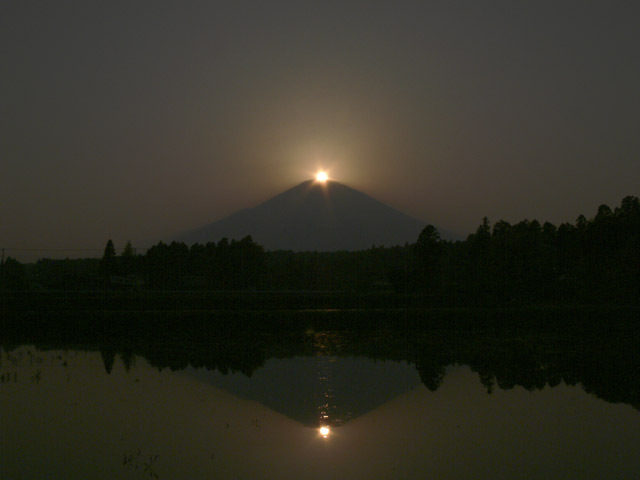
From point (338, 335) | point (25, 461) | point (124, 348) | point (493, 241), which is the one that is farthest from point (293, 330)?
point (493, 241)

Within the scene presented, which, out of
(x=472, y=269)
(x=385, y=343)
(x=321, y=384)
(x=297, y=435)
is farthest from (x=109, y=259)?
(x=297, y=435)

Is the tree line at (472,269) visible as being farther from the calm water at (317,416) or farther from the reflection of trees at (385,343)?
the calm water at (317,416)

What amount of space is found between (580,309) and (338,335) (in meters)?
21.0

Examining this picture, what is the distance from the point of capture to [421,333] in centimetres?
2966

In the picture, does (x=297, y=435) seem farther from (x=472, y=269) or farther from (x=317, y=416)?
(x=472, y=269)

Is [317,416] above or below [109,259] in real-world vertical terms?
below

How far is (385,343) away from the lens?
84.6 ft

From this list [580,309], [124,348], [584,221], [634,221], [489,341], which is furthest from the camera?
[584,221]

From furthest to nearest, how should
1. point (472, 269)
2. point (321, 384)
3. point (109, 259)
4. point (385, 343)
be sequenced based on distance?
point (109, 259)
point (472, 269)
point (385, 343)
point (321, 384)

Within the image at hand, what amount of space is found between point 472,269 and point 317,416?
57701 millimetres

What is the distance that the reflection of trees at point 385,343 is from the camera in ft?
61.2

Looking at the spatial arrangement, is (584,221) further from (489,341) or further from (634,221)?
(489,341)

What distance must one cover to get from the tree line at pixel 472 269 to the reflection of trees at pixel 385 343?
16603 mm

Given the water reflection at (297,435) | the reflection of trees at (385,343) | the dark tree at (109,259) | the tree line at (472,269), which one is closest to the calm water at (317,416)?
the water reflection at (297,435)
